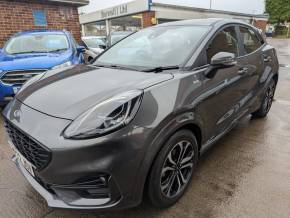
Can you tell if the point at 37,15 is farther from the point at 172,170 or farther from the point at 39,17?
the point at 172,170

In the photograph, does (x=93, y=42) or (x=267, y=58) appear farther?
(x=93, y=42)

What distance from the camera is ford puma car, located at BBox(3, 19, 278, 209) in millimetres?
1667

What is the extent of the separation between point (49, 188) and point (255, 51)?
3075 mm

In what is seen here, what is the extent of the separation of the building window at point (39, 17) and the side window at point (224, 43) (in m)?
7.61

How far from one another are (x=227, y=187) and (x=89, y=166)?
1.53 m

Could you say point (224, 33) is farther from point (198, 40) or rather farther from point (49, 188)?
point (49, 188)

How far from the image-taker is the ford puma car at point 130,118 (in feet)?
5.47

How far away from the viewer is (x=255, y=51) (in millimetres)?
3510

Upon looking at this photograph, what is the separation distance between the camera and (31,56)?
4.88 m

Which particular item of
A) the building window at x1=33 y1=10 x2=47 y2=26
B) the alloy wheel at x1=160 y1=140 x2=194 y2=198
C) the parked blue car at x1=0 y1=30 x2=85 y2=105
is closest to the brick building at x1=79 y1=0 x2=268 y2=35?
the building window at x1=33 y1=10 x2=47 y2=26

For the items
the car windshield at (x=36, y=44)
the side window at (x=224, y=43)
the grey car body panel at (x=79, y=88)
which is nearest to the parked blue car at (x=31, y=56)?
the car windshield at (x=36, y=44)

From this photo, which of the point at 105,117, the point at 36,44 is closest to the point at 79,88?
Result: the point at 105,117

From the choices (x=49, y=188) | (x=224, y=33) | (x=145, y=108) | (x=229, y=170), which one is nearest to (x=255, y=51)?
(x=224, y=33)

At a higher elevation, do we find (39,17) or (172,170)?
(39,17)
